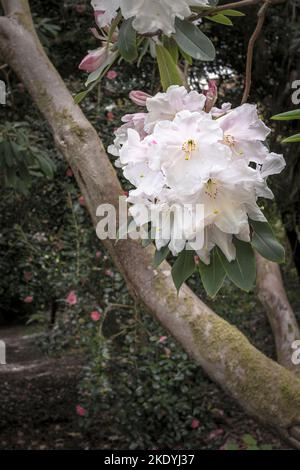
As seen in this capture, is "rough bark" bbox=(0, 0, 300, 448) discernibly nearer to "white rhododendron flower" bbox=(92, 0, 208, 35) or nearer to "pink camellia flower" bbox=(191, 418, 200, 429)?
"white rhododendron flower" bbox=(92, 0, 208, 35)

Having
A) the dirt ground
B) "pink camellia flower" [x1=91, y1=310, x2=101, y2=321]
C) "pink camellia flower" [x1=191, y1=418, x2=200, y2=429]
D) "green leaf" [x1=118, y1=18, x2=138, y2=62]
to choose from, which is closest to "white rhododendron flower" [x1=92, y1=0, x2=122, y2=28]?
"green leaf" [x1=118, y1=18, x2=138, y2=62]

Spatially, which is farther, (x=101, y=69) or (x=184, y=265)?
(x=101, y=69)

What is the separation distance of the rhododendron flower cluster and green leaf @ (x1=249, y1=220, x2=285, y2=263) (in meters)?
0.03

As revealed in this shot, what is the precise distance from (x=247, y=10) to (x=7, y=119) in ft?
5.27

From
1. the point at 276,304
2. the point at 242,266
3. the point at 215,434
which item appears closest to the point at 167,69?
the point at 242,266

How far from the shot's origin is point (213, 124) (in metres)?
0.76

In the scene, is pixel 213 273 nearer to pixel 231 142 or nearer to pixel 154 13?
pixel 231 142

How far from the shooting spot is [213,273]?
0.87 metres

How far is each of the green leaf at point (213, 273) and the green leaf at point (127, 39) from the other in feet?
0.97

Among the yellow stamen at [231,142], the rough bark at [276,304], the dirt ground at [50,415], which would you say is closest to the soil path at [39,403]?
the dirt ground at [50,415]

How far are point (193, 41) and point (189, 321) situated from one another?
3.12 feet

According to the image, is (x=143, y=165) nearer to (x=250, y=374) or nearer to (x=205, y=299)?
(x=250, y=374)

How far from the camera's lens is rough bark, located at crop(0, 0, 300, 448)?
5.32ft

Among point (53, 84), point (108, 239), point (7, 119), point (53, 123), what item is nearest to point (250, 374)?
point (108, 239)
